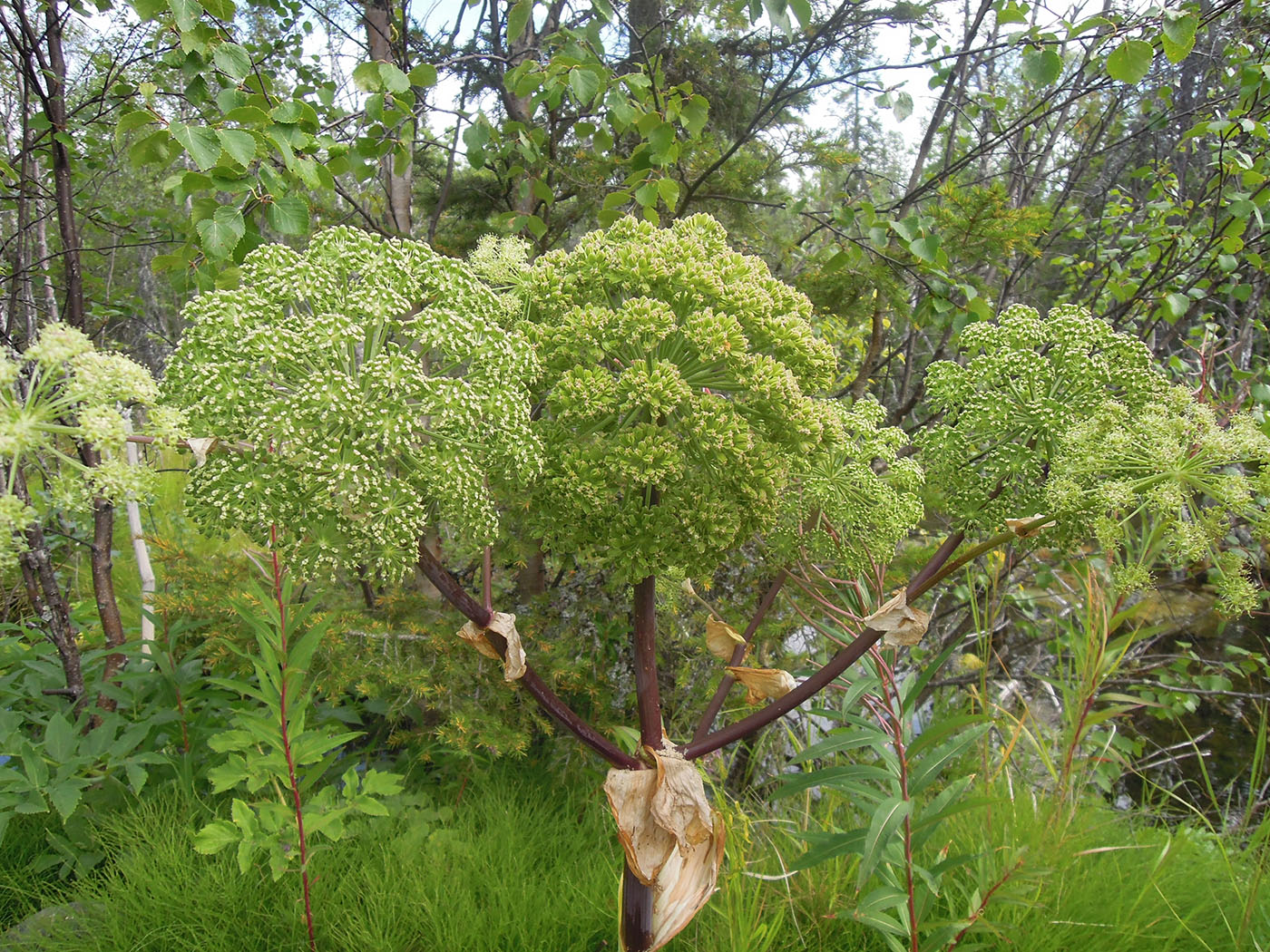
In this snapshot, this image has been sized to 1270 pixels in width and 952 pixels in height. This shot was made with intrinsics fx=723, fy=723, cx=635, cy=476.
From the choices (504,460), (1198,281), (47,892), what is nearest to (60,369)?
(504,460)

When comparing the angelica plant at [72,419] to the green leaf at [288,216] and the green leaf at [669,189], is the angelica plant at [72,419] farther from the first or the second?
the green leaf at [669,189]

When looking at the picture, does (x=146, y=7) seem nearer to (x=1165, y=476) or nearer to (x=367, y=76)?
(x=367, y=76)

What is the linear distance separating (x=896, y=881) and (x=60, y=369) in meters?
2.02

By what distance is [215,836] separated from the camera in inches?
76.2

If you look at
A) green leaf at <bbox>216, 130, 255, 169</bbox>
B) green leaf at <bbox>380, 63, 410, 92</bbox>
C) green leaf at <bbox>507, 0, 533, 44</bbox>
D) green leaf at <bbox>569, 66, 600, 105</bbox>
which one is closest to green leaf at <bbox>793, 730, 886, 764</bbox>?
green leaf at <bbox>216, 130, 255, 169</bbox>

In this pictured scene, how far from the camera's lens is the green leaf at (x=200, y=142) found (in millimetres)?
1565

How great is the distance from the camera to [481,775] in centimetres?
295

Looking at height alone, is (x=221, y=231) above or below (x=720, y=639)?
above

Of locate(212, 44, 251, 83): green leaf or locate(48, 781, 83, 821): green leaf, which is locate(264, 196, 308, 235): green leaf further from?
locate(48, 781, 83, 821): green leaf

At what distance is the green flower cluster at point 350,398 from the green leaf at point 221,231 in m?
0.45

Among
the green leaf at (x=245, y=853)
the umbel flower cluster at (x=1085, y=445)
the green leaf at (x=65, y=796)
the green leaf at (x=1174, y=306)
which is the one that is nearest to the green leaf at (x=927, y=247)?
the umbel flower cluster at (x=1085, y=445)

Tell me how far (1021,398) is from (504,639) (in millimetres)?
1142

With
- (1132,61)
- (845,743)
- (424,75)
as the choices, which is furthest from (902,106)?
(845,743)

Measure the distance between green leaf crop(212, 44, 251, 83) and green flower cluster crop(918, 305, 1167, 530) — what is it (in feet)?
5.99
